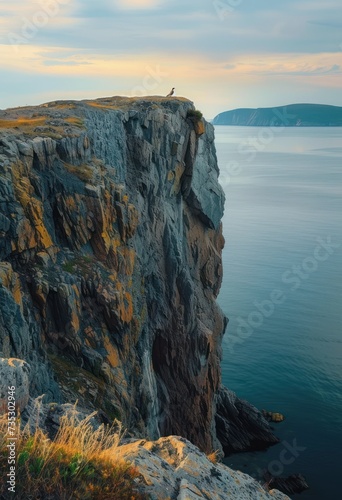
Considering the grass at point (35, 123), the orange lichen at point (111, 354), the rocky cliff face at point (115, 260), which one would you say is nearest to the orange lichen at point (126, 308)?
the rocky cliff face at point (115, 260)

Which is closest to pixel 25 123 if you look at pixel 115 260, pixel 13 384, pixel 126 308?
pixel 115 260

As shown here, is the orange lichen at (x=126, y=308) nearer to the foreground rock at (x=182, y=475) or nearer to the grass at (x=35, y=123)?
the grass at (x=35, y=123)

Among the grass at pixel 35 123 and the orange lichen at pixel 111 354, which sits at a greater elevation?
the grass at pixel 35 123

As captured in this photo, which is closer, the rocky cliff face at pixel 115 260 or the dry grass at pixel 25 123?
the rocky cliff face at pixel 115 260

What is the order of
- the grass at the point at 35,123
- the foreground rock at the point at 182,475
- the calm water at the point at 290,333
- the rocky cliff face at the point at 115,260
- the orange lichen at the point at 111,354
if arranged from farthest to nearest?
the calm water at the point at 290,333 < the grass at the point at 35,123 < the orange lichen at the point at 111,354 < the rocky cliff face at the point at 115,260 < the foreground rock at the point at 182,475

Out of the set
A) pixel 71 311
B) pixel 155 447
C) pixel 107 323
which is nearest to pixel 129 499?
pixel 155 447

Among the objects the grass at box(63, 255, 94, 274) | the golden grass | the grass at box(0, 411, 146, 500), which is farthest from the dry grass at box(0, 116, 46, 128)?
the grass at box(0, 411, 146, 500)
